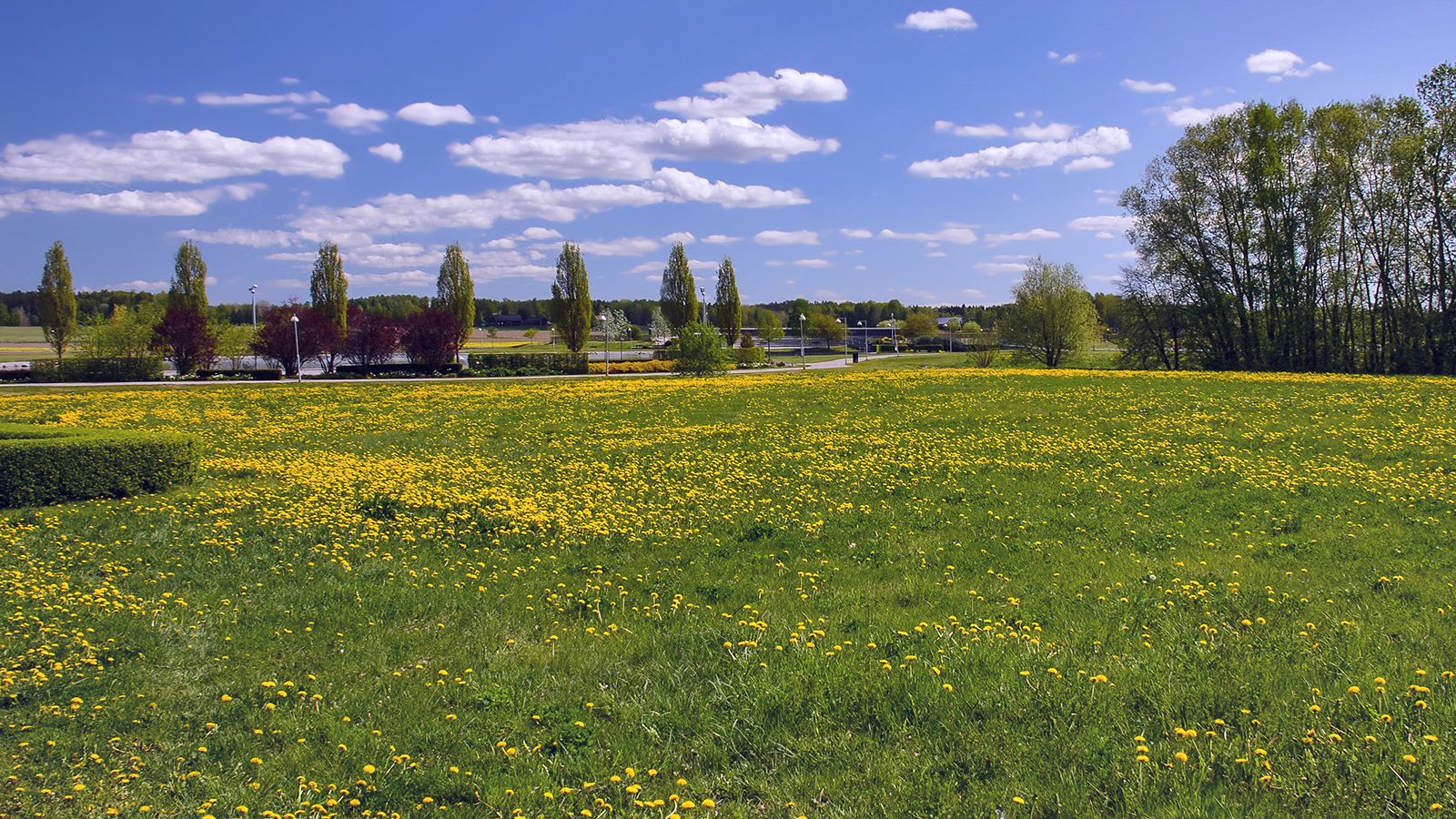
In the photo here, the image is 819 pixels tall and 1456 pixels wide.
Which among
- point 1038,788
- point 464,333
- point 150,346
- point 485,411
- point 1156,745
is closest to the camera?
point 1038,788

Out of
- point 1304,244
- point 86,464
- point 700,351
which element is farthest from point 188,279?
point 1304,244

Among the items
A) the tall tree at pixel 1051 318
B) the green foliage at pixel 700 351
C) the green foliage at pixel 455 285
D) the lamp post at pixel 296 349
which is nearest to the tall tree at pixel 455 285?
the green foliage at pixel 455 285

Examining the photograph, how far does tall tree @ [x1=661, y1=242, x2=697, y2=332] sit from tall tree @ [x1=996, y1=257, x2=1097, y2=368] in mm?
28838

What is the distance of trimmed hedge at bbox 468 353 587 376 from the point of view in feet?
178

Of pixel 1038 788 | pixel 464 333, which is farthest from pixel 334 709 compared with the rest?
pixel 464 333

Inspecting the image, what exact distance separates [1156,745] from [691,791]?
2.54 m

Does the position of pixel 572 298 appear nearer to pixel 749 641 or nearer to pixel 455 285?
pixel 455 285

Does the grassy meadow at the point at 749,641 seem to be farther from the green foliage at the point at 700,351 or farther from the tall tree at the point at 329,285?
the tall tree at the point at 329,285

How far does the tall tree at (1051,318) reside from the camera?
184 feet

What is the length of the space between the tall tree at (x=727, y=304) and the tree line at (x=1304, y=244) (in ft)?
124

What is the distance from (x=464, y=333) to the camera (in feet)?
198

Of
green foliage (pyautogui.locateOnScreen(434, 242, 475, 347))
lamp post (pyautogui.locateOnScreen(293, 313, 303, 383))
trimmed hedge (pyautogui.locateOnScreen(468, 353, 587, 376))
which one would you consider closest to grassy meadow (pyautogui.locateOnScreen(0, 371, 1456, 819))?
lamp post (pyautogui.locateOnScreen(293, 313, 303, 383))

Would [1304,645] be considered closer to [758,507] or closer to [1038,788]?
[1038,788]

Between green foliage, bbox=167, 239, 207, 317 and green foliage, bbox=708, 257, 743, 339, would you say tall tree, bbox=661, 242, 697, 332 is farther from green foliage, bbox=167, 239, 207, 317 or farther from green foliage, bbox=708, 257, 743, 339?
green foliage, bbox=167, 239, 207, 317
